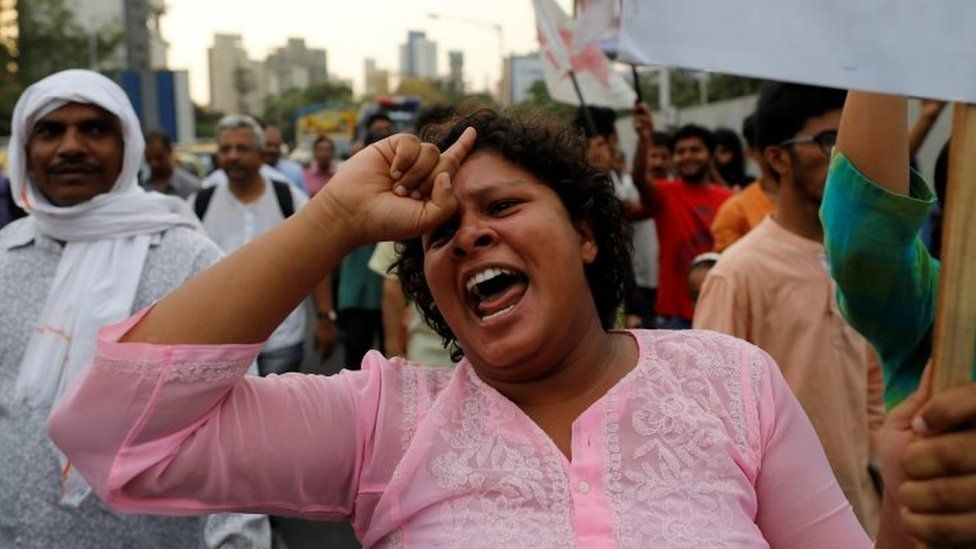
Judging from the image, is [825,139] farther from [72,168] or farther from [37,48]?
[37,48]

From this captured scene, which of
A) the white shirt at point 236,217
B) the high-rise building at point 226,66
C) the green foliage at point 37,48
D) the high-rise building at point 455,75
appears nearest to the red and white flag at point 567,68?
the white shirt at point 236,217

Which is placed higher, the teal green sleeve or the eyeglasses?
the eyeglasses

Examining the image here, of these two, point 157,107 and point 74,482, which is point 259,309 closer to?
point 74,482

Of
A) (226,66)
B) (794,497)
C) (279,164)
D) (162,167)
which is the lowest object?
(226,66)

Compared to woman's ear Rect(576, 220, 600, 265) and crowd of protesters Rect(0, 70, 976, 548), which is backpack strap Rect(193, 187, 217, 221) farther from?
woman's ear Rect(576, 220, 600, 265)

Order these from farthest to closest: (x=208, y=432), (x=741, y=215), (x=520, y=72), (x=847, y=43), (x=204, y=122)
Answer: (x=204, y=122)
(x=520, y=72)
(x=741, y=215)
(x=208, y=432)
(x=847, y=43)

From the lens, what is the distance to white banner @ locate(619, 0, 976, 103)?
1.13 m

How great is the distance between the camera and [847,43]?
1.15 meters

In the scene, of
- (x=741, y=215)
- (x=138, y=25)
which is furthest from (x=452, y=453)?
(x=138, y=25)

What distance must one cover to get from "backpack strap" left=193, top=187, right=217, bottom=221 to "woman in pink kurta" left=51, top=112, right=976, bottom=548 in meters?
4.61

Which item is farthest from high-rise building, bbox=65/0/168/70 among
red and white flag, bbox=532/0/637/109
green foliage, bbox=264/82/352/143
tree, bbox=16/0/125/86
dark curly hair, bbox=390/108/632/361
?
dark curly hair, bbox=390/108/632/361

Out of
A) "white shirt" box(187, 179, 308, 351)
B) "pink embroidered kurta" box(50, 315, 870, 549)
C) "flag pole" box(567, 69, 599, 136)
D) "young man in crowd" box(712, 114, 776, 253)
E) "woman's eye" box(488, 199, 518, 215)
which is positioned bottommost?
"white shirt" box(187, 179, 308, 351)

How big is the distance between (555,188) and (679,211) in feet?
14.0

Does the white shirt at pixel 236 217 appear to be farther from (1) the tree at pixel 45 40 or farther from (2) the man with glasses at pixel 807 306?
(1) the tree at pixel 45 40
